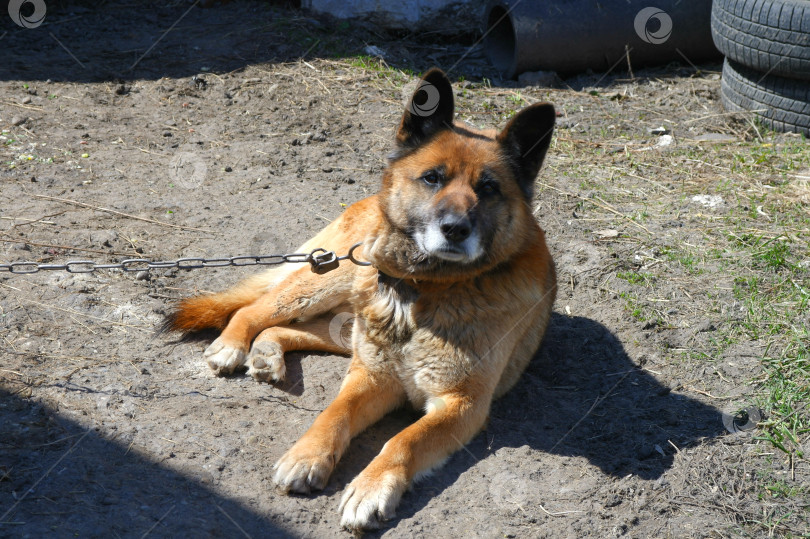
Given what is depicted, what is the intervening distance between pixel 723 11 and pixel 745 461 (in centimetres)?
534

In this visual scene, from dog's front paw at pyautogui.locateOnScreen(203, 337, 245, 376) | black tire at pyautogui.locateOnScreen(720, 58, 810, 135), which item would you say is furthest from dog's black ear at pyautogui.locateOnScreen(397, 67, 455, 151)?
black tire at pyautogui.locateOnScreen(720, 58, 810, 135)

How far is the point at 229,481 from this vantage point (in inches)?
134

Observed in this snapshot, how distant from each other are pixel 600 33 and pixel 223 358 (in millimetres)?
5983

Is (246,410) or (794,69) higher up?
(794,69)

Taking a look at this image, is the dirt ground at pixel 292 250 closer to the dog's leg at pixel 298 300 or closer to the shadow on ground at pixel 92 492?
the shadow on ground at pixel 92 492

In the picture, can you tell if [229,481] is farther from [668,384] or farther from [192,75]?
[192,75]

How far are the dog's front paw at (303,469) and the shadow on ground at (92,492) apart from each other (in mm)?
207

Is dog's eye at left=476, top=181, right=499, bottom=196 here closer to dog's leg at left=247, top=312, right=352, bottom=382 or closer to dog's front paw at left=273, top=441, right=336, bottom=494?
dog's leg at left=247, top=312, right=352, bottom=382

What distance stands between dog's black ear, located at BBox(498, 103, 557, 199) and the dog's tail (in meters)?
1.90

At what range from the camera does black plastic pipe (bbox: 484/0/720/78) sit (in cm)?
799

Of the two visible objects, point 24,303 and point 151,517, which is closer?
point 151,517

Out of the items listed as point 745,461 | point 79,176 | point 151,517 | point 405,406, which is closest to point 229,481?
point 151,517

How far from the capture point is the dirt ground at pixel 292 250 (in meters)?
3.32

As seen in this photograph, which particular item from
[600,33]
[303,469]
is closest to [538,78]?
[600,33]
